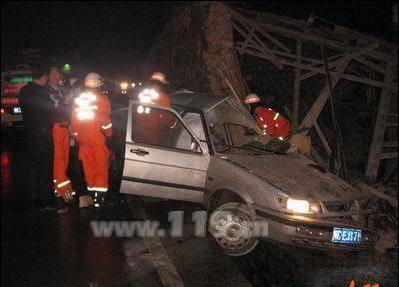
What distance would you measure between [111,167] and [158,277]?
228cm

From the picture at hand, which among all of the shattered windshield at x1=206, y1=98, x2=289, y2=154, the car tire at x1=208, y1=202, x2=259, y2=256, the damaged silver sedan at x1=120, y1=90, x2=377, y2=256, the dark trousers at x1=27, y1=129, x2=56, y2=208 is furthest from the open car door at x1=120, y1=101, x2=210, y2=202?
the dark trousers at x1=27, y1=129, x2=56, y2=208

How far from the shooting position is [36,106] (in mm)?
6398

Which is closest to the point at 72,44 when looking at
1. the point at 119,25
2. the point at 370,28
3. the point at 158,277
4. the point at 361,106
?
the point at 119,25

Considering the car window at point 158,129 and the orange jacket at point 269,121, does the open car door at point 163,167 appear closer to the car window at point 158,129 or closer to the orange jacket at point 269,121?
the car window at point 158,129

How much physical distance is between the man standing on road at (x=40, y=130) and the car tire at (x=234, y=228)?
9.52ft

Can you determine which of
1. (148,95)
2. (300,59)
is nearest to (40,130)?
(148,95)

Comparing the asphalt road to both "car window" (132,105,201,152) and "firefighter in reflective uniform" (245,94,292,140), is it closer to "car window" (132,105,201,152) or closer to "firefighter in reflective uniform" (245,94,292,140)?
"car window" (132,105,201,152)

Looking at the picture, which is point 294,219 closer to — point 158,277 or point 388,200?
point 158,277

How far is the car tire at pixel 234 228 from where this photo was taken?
4824mm

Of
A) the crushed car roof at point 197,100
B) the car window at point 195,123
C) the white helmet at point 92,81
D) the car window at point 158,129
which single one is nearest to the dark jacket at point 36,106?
the white helmet at point 92,81

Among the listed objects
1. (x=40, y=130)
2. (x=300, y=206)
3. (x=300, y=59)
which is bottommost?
(x=300, y=206)

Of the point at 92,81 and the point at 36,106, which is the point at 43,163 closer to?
the point at 36,106

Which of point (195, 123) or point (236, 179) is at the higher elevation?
point (195, 123)

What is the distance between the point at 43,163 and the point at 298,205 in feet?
13.1
